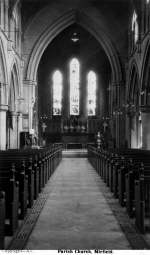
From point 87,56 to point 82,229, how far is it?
34.6 m

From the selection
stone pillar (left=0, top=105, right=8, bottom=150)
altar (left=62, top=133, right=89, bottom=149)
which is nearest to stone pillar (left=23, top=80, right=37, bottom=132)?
altar (left=62, top=133, right=89, bottom=149)

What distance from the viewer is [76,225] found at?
20.4ft

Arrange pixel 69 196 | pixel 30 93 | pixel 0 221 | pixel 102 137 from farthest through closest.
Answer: pixel 102 137 < pixel 30 93 < pixel 69 196 < pixel 0 221

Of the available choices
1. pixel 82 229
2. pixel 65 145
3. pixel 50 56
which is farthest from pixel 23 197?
→ pixel 50 56

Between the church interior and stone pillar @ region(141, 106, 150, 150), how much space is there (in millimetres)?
66

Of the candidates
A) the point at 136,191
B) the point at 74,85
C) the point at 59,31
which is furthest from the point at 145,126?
the point at 74,85

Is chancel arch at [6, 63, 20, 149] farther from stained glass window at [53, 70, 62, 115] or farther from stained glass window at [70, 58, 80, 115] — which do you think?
stained glass window at [70, 58, 80, 115]

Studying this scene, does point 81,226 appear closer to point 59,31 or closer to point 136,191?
point 136,191

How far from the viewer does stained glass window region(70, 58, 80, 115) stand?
39250mm

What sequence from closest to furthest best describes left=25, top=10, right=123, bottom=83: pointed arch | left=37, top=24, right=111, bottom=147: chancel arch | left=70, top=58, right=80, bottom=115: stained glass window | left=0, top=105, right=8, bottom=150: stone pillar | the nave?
the nave
left=0, top=105, right=8, bottom=150: stone pillar
left=25, top=10, right=123, bottom=83: pointed arch
left=37, top=24, right=111, bottom=147: chancel arch
left=70, top=58, right=80, bottom=115: stained glass window

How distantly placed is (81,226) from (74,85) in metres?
33.9

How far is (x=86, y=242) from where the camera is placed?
17.0 ft

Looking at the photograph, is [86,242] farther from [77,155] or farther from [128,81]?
[128,81]

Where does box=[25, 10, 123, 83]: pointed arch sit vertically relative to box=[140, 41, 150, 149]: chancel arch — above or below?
above
